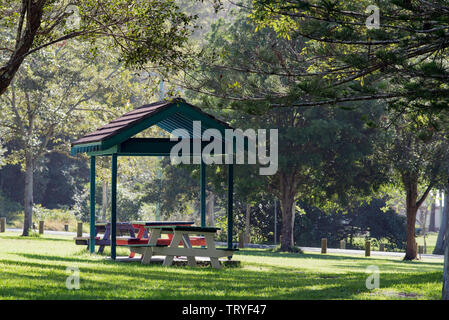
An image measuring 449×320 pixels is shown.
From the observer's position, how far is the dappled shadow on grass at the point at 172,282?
11.3 meters

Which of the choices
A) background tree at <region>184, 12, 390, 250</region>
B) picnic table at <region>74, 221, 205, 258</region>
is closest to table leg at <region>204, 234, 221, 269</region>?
picnic table at <region>74, 221, 205, 258</region>

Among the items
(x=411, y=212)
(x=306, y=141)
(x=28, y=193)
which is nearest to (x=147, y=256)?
(x=306, y=141)

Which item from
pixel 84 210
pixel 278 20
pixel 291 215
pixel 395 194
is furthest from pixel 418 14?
pixel 84 210

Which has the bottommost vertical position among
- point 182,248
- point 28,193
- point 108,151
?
point 182,248

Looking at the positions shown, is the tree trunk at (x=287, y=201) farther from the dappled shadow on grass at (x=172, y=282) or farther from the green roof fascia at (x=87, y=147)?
the dappled shadow on grass at (x=172, y=282)

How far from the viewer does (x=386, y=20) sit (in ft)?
50.0

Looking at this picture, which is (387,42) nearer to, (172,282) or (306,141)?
(172,282)

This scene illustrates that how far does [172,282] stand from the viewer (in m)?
13.3

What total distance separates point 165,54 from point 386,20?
5.21 meters

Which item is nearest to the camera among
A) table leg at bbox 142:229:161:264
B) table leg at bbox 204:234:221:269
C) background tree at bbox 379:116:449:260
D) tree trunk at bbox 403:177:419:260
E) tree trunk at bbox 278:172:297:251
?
table leg at bbox 204:234:221:269

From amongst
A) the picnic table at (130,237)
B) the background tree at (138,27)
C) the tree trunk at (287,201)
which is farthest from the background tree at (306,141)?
the background tree at (138,27)

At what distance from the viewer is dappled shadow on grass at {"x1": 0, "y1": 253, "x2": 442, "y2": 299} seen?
11.3 meters

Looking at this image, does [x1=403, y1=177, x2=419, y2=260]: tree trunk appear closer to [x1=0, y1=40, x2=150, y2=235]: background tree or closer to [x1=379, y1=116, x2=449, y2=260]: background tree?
[x1=379, y1=116, x2=449, y2=260]: background tree
